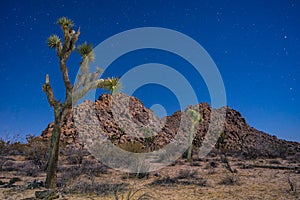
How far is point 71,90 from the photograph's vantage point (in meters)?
8.89

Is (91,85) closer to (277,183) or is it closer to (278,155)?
(277,183)

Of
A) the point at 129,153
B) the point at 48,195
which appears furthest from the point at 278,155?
the point at 48,195

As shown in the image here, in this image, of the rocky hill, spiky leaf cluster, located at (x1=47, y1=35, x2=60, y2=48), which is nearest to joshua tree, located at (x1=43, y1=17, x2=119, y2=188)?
spiky leaf cluster, located at (x1=47, y1=35, x2=60, y2=48)

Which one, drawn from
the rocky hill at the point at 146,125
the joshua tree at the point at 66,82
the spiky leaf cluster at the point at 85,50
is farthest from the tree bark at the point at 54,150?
the rocky hill at the point at 146,125

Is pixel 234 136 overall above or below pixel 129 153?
above

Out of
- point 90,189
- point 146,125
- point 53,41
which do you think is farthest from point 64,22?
point 146,125

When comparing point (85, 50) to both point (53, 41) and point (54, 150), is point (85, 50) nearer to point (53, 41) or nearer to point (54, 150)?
A: point (53, 41)

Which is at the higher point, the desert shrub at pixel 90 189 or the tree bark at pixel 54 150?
the tree bark at pixel 54 150

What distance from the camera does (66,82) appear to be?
891 cm

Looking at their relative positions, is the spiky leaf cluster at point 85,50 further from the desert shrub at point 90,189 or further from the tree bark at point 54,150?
the desert shrub at point 90,189

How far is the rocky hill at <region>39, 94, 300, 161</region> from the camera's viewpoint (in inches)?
1423

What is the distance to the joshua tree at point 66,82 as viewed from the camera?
28.7 feet

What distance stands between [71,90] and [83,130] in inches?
1080

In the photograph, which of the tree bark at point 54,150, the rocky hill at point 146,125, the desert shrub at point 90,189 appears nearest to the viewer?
the desert shrub at point 90,189
